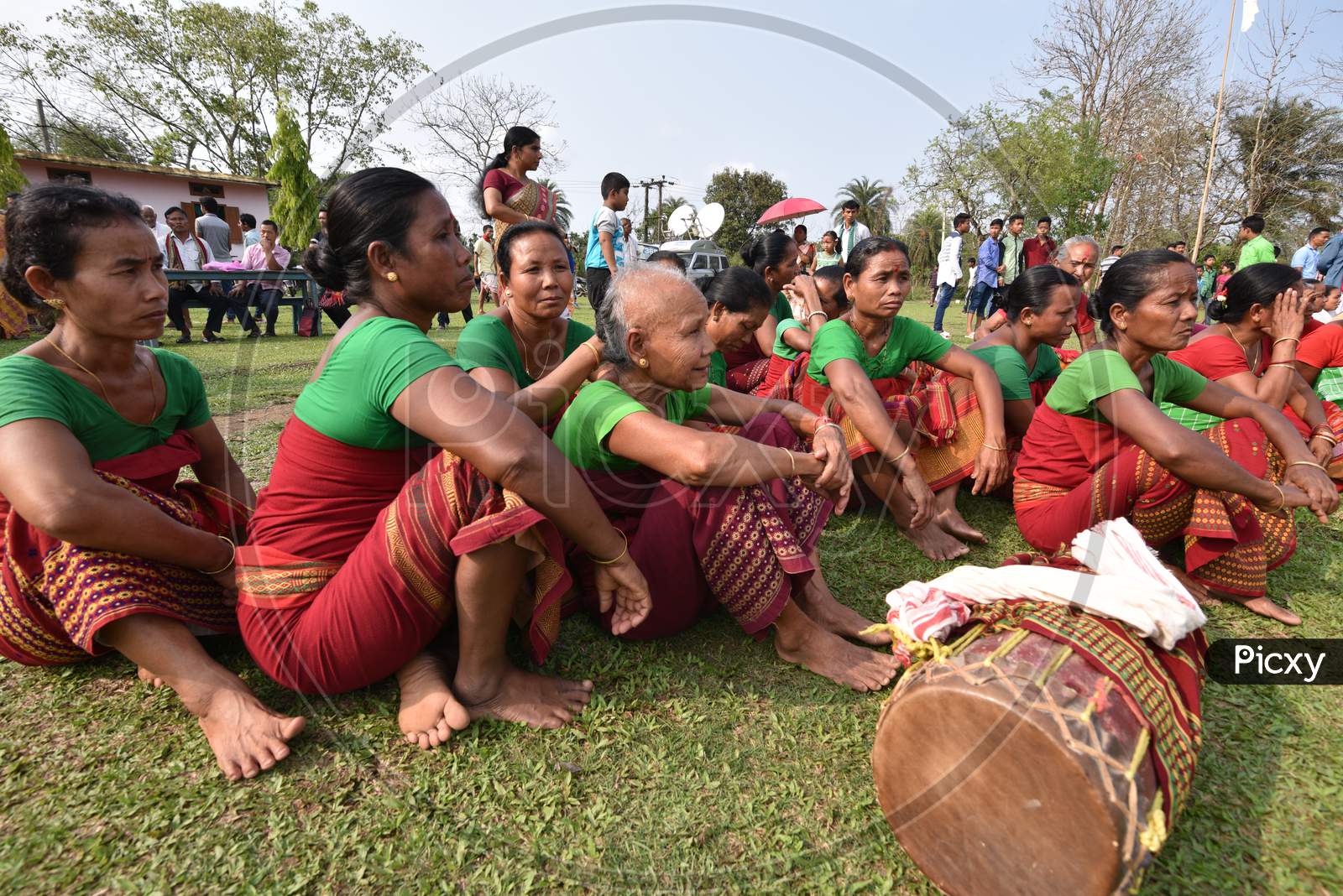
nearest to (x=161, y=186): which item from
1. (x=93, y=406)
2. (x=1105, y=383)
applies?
(x=93, y=406)

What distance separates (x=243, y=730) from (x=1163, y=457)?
128 inches

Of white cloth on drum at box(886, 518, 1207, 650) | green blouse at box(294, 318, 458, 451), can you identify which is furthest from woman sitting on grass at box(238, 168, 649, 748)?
white cloth on drum at box(886, 518, 1207, 650)

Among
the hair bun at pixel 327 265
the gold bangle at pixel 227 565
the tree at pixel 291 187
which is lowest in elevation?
the gold bangle at pixel 227 565

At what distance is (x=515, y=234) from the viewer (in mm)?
3324

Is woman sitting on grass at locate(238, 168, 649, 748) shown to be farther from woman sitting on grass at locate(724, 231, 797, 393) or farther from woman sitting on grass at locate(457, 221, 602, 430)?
woman sitting on grass at locate(724, 231, 797, 393)

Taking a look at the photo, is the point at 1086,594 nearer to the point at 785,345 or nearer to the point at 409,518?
the point at 409,518

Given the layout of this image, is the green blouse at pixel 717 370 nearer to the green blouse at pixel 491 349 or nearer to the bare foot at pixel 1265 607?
the green blouse at pixel 491 349

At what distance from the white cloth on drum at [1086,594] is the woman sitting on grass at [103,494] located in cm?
176

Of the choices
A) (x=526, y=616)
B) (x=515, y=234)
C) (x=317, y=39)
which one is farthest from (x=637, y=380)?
(x=317, y=39)

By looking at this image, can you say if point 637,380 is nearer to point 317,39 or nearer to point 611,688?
point 611,688

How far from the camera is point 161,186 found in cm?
2228

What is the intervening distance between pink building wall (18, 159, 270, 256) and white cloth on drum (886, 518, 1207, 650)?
25.1m

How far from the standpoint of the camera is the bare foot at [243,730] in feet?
6.07

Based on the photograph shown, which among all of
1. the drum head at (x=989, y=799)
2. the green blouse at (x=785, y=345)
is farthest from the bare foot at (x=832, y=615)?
the green blouse at (x=785, y=345)
